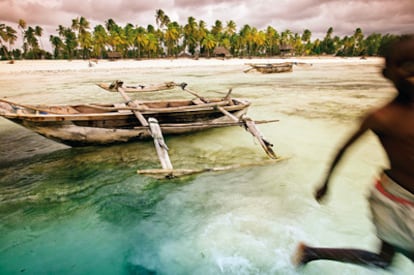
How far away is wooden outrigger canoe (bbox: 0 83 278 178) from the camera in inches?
188

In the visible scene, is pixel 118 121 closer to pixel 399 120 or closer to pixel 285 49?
pixel 399 120

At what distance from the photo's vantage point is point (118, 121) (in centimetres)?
570

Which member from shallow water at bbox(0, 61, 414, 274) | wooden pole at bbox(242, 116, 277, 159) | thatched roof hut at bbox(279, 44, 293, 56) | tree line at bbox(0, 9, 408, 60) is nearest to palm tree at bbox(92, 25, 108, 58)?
tree line at bbox(0, 9, 408, 60)

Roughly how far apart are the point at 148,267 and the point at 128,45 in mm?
59313

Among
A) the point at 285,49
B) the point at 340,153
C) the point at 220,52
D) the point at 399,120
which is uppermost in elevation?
the point at 285,49

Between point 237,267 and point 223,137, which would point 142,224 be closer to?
point 237,267

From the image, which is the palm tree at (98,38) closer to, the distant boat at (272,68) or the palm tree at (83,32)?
the palm tree at (83,32)

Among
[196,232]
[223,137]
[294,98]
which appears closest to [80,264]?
[196,232]

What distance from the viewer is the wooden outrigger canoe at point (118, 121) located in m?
4.79

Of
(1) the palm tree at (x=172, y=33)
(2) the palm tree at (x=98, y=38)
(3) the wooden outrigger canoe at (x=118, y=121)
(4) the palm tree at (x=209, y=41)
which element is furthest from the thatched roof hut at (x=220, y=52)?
(3) the wooden outrigger canoe at (x=118, y=121)

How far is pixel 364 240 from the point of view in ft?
10.6

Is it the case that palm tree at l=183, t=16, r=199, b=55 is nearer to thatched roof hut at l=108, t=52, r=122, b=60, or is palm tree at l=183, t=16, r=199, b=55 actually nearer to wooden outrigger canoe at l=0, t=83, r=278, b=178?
thatched roof hut at l=108, t=52, r=122, b=60

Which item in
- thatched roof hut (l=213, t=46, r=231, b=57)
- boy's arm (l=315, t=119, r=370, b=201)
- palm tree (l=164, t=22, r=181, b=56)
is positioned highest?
palm tree (l=164, t=22, r=181, b=56)

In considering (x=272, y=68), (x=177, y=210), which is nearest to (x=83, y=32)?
(x=272, y=68)
